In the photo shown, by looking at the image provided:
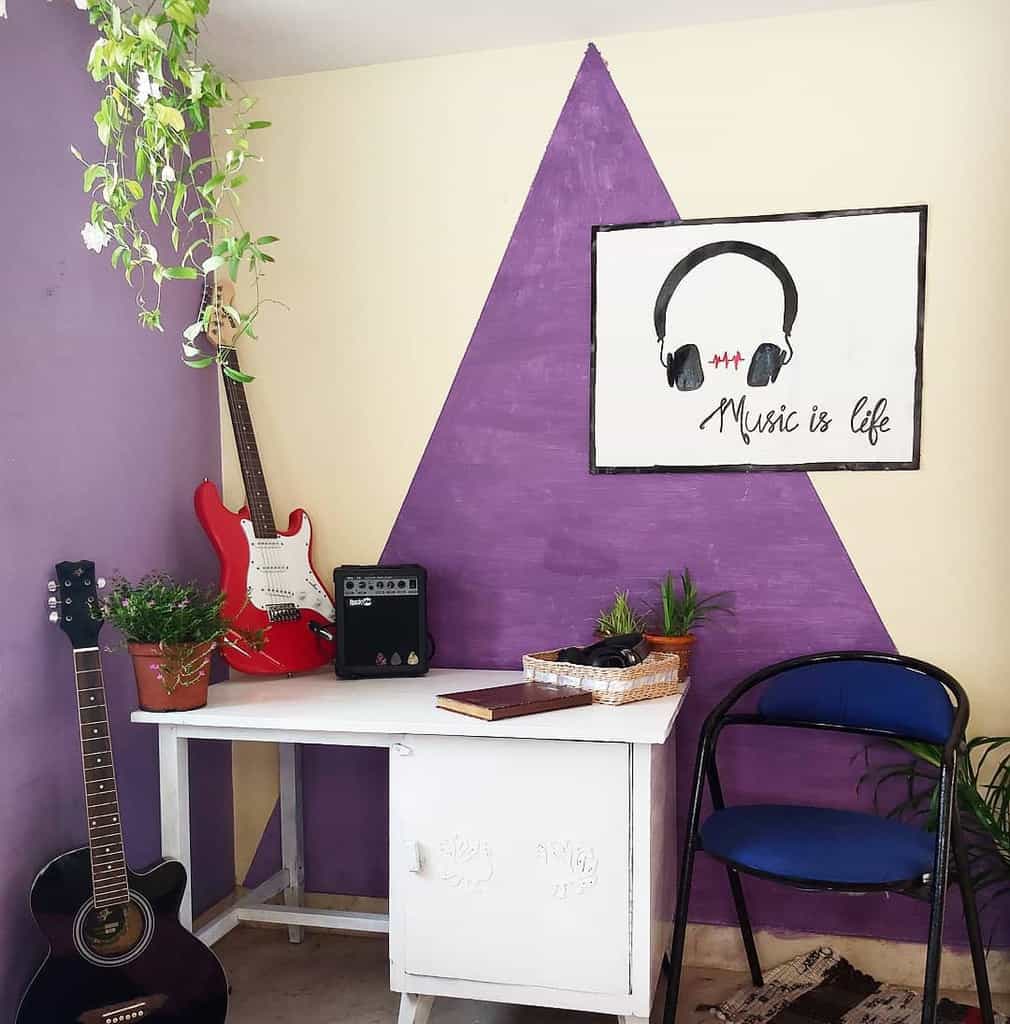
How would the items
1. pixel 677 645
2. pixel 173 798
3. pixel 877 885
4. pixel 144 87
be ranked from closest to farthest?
pixel 144 87 → pixel 877 885 → pixel 173 798 → pixel 677 645

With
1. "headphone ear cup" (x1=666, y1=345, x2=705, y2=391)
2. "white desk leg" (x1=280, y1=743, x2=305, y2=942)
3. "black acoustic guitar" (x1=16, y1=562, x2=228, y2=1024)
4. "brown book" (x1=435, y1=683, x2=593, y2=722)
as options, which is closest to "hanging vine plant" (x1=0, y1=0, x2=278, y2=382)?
"black acoustic guitar" (x1=16, y1=562, x2=228, y2=1024)

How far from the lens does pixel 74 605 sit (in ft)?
6.82

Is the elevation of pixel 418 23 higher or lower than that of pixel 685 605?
higher

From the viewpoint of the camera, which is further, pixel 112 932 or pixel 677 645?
pixel 677 645

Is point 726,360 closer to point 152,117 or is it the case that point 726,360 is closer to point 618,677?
point 618,677

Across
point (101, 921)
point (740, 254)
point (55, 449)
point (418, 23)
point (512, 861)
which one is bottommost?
point (101, 921)

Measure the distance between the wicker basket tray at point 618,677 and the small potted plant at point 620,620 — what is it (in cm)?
11

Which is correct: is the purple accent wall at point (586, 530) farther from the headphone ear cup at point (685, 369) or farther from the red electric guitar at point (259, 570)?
the red electric guitar at point (259, 570)

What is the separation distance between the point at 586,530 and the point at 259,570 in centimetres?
83

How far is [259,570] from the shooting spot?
255 cm

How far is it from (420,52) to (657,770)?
1.87m

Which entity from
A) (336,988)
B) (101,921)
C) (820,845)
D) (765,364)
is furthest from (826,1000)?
(101,921)

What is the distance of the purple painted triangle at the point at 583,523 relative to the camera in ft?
8.18

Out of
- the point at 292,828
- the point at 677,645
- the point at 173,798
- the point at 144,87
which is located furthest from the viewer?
the point at 292,828
